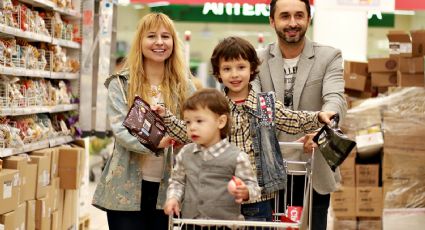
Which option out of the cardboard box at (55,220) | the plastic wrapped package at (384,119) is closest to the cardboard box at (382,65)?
the plastic wrapped package at (384,119)

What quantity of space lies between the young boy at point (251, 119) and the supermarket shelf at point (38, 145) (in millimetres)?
1931

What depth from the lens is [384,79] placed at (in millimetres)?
7285

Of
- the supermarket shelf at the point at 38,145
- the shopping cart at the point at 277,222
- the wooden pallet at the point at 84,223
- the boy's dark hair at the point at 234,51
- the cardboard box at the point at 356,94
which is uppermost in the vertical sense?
the boy's dark hair at the point at 234,51

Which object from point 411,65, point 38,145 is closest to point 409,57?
point 411,65

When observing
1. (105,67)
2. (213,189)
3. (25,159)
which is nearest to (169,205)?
(213,189)

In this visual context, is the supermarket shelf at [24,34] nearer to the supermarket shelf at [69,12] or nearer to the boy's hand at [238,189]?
the supermarket shelf at [69,12]

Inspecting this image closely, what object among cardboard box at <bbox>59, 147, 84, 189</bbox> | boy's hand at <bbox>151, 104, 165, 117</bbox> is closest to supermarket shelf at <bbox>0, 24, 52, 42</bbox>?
cardboard box at <bbox>59, 147, 84, 189</bbox>

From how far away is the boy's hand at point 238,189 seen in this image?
2891 mm

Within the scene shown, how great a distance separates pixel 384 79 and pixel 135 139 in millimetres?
4149

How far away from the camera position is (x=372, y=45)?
16.0 m

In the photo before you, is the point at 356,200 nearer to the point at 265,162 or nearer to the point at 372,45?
the point at 265,162

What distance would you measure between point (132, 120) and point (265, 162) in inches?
23.0

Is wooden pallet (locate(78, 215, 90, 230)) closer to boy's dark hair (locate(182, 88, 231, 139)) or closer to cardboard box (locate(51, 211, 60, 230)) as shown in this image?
cardboard box (locate(51, 211, 60, 230))

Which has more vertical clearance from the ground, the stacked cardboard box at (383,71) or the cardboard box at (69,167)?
the stacked cardboard box at (383,71)
